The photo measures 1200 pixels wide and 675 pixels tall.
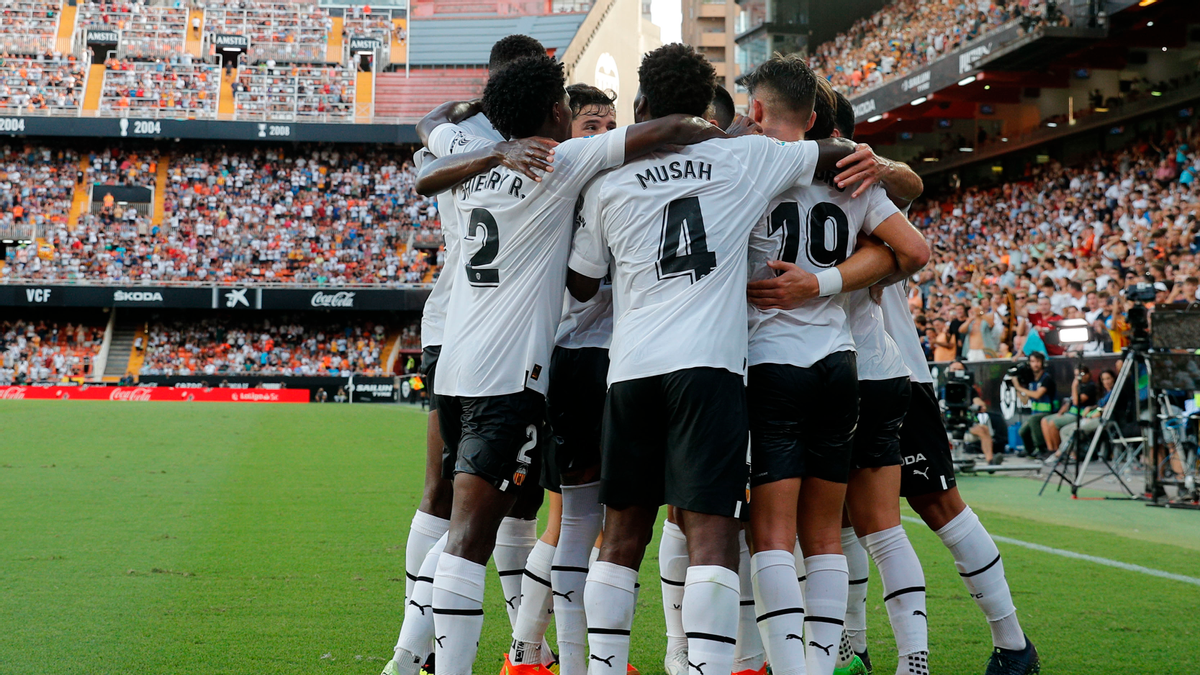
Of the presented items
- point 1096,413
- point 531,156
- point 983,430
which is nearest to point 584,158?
point 531,156

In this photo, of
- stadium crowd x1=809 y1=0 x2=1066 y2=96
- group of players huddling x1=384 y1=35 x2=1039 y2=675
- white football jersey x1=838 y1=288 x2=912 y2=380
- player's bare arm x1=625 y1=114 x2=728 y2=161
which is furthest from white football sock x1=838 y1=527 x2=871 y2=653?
stadium crowd x1=809 y1=0 x2=1066 y2=96

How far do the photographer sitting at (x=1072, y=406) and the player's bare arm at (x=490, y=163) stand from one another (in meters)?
9.06

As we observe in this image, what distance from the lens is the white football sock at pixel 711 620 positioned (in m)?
2.93

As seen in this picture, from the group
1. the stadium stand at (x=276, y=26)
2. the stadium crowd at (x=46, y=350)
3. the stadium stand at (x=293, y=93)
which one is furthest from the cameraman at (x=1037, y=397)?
the stadium stand at (x=276, y=26)

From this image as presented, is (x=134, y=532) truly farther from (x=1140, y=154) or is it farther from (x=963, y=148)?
(x=963, y=148)

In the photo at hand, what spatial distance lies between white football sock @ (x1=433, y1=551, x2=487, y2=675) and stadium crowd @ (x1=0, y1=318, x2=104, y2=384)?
35.1m

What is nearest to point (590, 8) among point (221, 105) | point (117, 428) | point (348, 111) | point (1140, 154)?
point (348, 111)

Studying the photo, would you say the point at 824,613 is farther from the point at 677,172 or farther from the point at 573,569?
the point at 677,172

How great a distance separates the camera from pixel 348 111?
4028cm

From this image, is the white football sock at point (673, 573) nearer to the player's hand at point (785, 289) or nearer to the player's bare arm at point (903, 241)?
the player's hand at point (785, 289)

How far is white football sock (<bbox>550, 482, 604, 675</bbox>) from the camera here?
350 centimetres

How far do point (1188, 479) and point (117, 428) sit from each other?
1462 cm

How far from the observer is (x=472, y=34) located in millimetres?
48156

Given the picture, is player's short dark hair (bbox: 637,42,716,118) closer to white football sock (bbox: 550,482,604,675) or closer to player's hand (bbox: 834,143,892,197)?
Answer: player's hand (bbox: 834,143,892,197)
